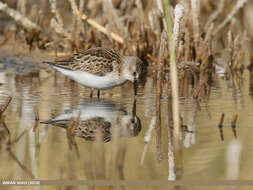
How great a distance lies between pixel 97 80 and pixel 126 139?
1942 millimetres

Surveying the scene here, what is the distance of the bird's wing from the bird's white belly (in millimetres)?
57

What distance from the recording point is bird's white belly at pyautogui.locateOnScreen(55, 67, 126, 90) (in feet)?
22.7

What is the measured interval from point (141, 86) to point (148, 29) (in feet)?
6.24

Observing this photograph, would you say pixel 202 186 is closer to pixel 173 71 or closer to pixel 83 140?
pixel 173 71

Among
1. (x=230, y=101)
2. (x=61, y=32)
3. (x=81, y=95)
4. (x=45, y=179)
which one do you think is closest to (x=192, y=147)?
(x=45, y=179)

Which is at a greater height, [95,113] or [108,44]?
[108,44]

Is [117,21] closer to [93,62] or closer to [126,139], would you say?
[93,62]

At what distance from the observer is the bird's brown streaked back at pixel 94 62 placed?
7.07m

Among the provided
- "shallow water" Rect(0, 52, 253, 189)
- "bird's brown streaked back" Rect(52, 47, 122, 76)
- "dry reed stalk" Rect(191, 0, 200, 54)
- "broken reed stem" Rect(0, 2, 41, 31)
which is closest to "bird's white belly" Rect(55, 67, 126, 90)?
"bird's brown streaked back" Rect(52, 47, 122, 76)

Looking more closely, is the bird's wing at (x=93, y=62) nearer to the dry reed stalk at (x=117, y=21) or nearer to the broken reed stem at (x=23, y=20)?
the dry reed stalk at (x=117, y=21)

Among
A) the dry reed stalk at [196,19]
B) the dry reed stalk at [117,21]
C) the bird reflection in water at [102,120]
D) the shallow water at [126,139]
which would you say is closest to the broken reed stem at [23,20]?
the dry reed stalk at [117,21]

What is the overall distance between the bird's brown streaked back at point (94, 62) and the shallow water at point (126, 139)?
345 millimetres

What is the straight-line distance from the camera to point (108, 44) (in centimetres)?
998

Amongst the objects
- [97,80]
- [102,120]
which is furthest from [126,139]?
[97,80]
